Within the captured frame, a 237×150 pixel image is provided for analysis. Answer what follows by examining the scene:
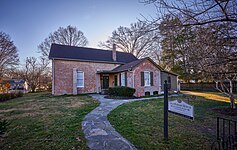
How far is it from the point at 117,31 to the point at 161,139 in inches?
1015

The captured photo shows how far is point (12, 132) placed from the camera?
3.93 m

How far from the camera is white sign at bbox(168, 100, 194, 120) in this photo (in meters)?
2.96

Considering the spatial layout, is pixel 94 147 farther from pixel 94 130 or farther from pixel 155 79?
pixel 155 79

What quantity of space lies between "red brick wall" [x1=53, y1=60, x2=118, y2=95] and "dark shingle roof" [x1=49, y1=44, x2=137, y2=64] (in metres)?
0.64

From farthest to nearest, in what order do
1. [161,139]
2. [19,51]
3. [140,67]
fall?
[19,51] → [140,67] → [161,139]

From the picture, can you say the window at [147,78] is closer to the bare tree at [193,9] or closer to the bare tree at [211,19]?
the bare tree at [211,19]

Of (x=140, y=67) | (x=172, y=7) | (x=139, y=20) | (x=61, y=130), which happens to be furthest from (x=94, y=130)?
(x=140, y=67)

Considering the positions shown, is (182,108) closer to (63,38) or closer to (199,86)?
(199,86)

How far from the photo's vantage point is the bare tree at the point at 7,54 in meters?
17.8

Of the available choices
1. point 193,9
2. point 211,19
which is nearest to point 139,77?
point 211,19

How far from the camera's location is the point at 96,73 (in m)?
17.1

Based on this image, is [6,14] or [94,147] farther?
[6,14]

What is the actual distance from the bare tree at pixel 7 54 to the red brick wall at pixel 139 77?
63.7 feet

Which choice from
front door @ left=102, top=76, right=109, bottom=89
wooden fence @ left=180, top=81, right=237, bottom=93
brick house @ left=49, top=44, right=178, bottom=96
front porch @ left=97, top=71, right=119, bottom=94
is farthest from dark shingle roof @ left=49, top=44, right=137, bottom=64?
wooden fence @ left=180, top=81, right=237, bottom=93
